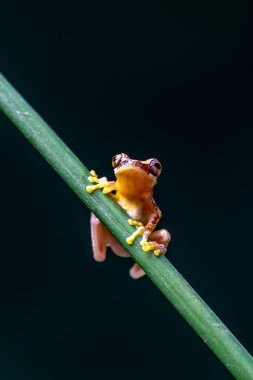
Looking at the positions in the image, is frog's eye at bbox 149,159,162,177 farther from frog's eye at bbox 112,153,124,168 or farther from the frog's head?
frog's eye at bbox 112,153,124,168

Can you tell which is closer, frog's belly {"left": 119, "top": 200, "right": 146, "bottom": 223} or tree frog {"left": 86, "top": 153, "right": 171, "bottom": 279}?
tree frog {"left": 86, "top": 153, "right": 171, "bottom": 279}

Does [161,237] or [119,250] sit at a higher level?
[119,250]

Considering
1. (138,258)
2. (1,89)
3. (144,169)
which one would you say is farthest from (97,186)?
(144,169)

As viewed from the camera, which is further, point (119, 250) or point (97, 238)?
point (119, 250)

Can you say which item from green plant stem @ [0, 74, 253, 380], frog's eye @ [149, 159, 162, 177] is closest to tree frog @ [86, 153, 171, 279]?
frog's eye @ [149, 159, 162, 177]

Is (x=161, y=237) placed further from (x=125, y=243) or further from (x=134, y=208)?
(x=125, y=243)

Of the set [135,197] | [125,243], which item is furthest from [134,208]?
[125,243]

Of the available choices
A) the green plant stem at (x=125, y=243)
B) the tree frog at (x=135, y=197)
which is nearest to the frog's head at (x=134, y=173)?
the tree frog at (x=135, y=197)

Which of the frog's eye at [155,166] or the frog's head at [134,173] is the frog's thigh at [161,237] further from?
the frog's eye at [155,166]
